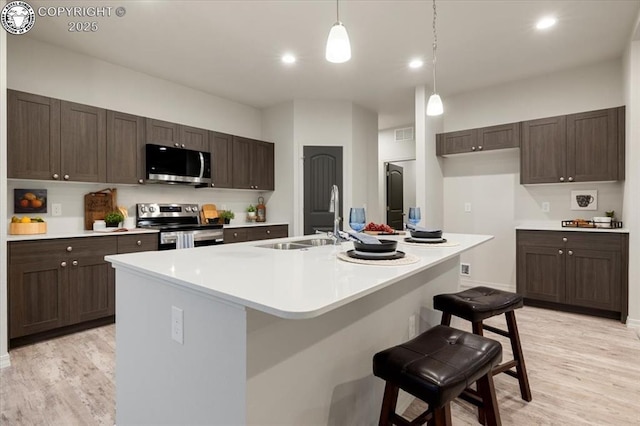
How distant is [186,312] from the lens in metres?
1.22

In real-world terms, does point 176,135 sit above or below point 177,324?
above

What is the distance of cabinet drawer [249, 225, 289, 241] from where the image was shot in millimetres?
4582

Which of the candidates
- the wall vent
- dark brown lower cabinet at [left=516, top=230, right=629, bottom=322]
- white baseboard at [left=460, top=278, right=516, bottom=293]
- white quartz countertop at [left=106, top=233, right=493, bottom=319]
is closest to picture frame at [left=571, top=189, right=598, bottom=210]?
dark brown lower cabinet at [left=516, top=230, right=629, bottom=322]

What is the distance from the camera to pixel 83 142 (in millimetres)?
3287

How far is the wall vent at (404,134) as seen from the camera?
6.26 m

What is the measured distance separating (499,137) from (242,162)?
340 centimetres

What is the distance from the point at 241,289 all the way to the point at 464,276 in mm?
4440

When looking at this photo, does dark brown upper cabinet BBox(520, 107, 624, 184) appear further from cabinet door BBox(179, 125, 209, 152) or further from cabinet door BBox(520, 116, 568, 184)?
cabinet door BBox(179, 125, 209, 152)

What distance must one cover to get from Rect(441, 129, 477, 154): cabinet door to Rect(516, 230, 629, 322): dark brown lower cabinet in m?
1.32

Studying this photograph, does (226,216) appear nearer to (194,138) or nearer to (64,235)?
(194,138)

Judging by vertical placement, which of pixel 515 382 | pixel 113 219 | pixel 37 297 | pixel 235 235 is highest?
pixel 113 219

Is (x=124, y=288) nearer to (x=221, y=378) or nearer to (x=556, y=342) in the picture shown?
(x=221, y=378)

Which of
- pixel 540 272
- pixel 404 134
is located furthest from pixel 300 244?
pixel 404 134

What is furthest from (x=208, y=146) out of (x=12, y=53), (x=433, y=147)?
(x=433, y=147)
